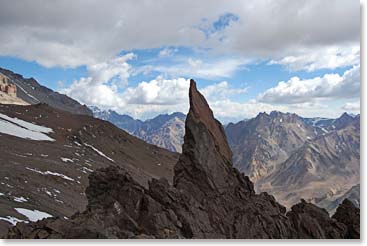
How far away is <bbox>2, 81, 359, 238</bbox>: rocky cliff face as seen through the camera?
1127 centimetres

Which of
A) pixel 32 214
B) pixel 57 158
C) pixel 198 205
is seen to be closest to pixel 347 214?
pixel 198 205

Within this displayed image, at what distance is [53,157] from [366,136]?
49.8 metres

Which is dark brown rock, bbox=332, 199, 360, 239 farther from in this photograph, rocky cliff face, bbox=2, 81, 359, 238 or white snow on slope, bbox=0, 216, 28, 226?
white snow on slope, bbox=0, 216, 28, 226

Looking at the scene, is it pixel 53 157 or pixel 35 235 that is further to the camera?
pixel 53 157

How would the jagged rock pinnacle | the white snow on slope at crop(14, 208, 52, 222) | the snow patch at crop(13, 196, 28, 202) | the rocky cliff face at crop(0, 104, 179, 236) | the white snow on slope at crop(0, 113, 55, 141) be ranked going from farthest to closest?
the white snow on slope at crop(0, 113, 55, 141), the rocky cliff face at crop(0, 104, 179, 236), the snow patch at crop(13, 196, 28, 202), the white snow on slope at crop(14, 208, 52, 222), the jagged rock pinnacle

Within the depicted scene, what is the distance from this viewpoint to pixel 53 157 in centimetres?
5334

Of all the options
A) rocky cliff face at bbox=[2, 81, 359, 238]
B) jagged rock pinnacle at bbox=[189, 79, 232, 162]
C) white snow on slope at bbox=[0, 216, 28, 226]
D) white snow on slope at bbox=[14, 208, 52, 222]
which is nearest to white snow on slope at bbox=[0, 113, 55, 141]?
white snow on slope at bbox=[14, 208, 52, 222]

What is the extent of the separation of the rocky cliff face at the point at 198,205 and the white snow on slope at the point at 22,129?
5182 cm

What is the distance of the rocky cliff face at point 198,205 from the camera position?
1127 cm

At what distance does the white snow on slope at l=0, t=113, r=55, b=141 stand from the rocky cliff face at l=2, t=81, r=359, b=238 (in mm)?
51820

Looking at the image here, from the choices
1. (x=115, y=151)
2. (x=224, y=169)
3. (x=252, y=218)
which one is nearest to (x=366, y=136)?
(x=252, y=218)

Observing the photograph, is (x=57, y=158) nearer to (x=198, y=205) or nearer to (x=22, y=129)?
(x=22, y=129)

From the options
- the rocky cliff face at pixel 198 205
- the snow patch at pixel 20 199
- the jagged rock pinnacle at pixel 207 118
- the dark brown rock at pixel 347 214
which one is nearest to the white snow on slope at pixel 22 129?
the snow patch at pixel 20 199

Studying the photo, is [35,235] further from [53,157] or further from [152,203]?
[53,157]
